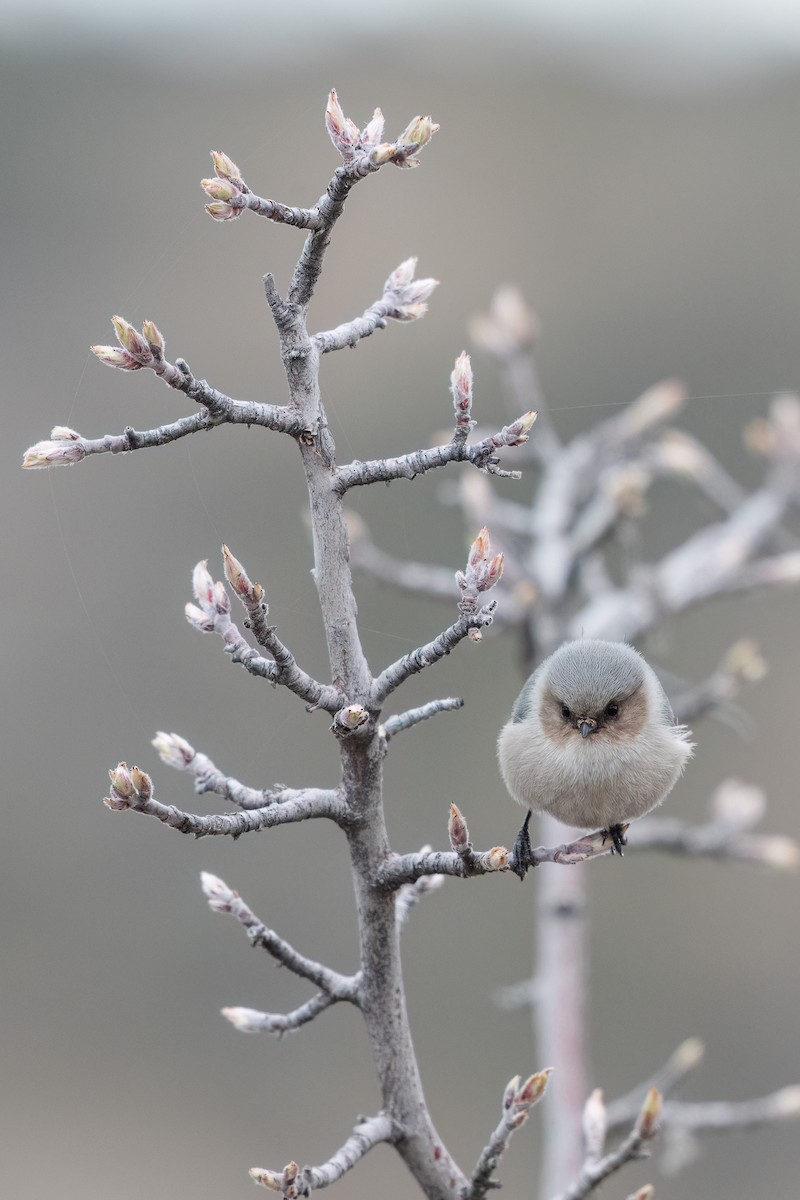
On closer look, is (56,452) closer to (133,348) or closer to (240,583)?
(133,348)

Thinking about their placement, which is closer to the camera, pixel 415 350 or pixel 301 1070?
pixel 415 350

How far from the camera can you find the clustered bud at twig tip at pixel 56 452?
5.18 feet

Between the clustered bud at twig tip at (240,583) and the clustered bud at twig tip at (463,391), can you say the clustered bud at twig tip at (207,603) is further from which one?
the clustered bud at twig tip at (463,391)

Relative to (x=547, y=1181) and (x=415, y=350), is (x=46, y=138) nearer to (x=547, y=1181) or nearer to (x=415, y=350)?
(x=415, y=350)

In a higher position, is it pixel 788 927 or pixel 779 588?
pixel 788 927

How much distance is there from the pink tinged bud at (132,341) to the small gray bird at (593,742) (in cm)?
102

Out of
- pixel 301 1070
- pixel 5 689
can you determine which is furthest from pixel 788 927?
pixel 5 689

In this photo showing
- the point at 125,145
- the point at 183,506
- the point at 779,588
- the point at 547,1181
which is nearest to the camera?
the point at 547,1181

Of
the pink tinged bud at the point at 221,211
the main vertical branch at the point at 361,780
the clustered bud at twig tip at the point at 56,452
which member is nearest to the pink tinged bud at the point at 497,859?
the main vertical branch at the point at 361,780

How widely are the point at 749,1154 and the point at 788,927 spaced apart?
1.39 m

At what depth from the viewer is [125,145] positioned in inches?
311

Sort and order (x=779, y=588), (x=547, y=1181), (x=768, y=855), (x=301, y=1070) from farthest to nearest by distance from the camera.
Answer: (x=301, y=1070) → (x=779, y=588) → (x=768, y=855) → (x=547, y=1181)

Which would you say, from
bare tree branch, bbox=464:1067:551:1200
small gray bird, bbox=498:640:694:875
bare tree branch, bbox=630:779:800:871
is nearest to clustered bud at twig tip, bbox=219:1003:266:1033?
bare tree branch, bbox=464:1067:551:1200

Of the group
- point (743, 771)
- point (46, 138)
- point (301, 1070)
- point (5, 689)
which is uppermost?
point (46, 138)
